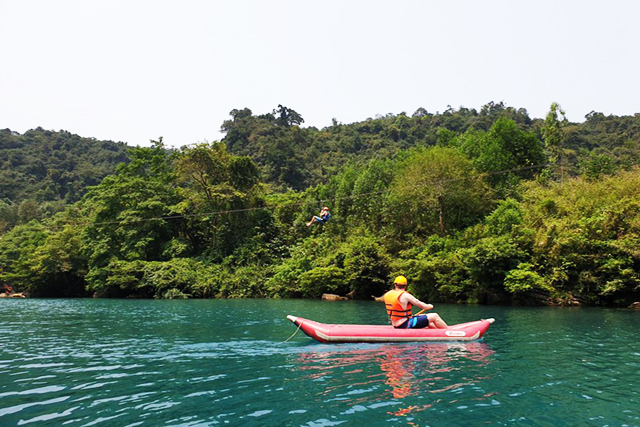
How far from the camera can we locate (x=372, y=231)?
3550 centimetres

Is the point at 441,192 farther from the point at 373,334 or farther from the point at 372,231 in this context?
the point at 373,334

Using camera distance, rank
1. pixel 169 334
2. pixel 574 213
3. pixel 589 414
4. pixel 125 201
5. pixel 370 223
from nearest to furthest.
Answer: pixel 589 414
pixel 169 334
pixel 574 213
pixel 370 223
pixel 125 201

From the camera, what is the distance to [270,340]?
12.1 m

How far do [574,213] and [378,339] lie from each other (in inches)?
719

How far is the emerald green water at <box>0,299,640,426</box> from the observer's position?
231 inches

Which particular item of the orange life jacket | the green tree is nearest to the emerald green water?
the orange life jacket

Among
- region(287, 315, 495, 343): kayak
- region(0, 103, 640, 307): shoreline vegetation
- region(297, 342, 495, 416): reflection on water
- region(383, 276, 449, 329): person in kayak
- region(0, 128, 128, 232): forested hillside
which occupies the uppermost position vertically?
region(0, 128, 128, 232): forested hillside

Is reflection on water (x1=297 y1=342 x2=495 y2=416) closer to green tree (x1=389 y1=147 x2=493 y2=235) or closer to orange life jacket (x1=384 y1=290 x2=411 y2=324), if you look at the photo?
orange life jacket (x1=384 y1=290 x2=411 y2=324)

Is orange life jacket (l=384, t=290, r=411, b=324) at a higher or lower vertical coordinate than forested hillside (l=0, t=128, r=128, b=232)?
lower

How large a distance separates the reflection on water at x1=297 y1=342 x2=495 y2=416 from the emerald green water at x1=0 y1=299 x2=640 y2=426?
24 mm

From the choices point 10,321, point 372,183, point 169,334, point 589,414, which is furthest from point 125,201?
Result: point 589,414

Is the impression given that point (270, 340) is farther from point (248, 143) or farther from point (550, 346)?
point (248, 143)

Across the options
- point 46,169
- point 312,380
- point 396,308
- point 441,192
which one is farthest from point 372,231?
point 46,169

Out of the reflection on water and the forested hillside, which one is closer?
the reflection on water
